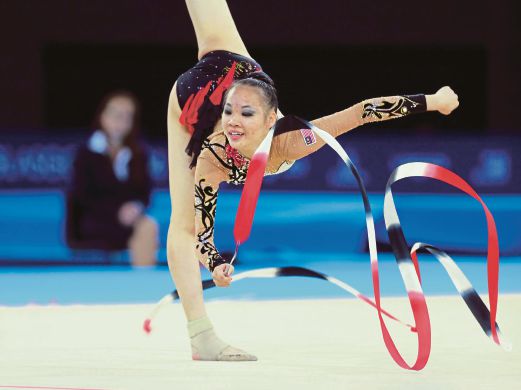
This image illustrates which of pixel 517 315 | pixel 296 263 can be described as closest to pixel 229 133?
pixel 517 315

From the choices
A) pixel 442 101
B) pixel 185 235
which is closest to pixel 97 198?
pixel 185 235

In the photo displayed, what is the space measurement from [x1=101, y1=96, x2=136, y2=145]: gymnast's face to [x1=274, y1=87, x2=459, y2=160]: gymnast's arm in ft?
8.75

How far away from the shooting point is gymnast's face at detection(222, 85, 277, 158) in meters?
3.35

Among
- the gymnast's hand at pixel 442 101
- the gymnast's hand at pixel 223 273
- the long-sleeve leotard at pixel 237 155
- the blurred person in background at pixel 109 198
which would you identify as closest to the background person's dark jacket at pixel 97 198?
the blurred person in background at pixel 109 198

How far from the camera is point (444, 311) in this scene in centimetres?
500

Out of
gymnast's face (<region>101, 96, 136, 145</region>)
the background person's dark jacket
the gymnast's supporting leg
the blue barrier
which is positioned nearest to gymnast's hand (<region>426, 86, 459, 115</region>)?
the gymnast's supporting leg

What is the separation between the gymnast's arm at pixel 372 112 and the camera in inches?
127

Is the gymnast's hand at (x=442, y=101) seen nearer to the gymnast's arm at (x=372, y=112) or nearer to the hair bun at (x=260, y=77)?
the gymnast's arm at (x=372, y=112)

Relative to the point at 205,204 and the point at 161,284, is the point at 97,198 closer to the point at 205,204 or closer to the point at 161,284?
the point at 161,284

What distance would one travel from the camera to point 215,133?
3.53 m

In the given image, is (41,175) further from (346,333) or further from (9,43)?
(346,333)

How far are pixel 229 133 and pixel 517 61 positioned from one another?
6.37 metres

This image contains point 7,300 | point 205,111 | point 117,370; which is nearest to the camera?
point 117,370

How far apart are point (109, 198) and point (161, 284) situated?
63cm
